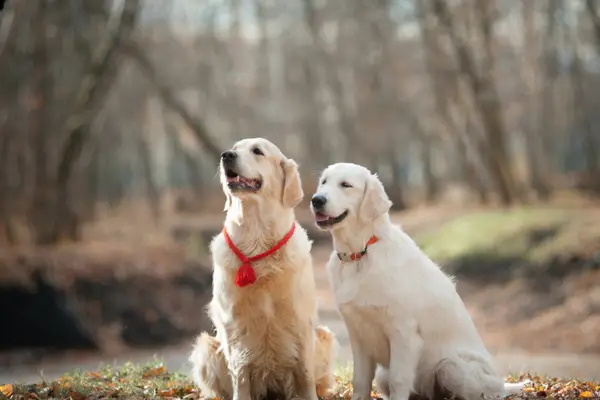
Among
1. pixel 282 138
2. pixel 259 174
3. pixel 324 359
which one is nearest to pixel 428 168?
pixel 282 138

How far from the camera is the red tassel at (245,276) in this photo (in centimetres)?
423

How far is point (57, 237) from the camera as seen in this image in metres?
11.9

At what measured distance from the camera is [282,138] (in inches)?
639

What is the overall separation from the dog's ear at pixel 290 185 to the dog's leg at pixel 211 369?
3.43 feet

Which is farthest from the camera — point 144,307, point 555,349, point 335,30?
point 335,30

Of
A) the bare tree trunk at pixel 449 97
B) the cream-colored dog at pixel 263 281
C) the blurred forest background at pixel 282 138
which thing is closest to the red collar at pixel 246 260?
the cream-colored dog at pixel 263 281

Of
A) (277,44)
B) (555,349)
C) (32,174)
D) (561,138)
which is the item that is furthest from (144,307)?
(561,138)

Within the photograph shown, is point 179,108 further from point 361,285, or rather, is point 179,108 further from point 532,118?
point 361,285

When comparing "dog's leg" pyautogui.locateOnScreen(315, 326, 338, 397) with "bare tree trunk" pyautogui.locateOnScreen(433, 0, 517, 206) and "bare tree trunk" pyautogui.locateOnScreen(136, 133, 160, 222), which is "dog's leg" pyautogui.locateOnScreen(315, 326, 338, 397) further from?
"bare tree trunk" pyautogui.locateOnScreen(136, 133, 160, 222)

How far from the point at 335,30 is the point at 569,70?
188 inches

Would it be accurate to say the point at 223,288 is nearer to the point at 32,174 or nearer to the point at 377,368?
the point at 377,368

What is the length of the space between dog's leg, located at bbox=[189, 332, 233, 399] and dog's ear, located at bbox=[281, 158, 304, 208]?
41.2 inches

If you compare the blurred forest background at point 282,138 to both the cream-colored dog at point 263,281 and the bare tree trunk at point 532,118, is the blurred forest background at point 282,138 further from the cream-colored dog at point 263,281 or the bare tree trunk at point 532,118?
the cream-colored dog at point 263,281

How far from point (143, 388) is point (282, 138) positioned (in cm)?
1142
